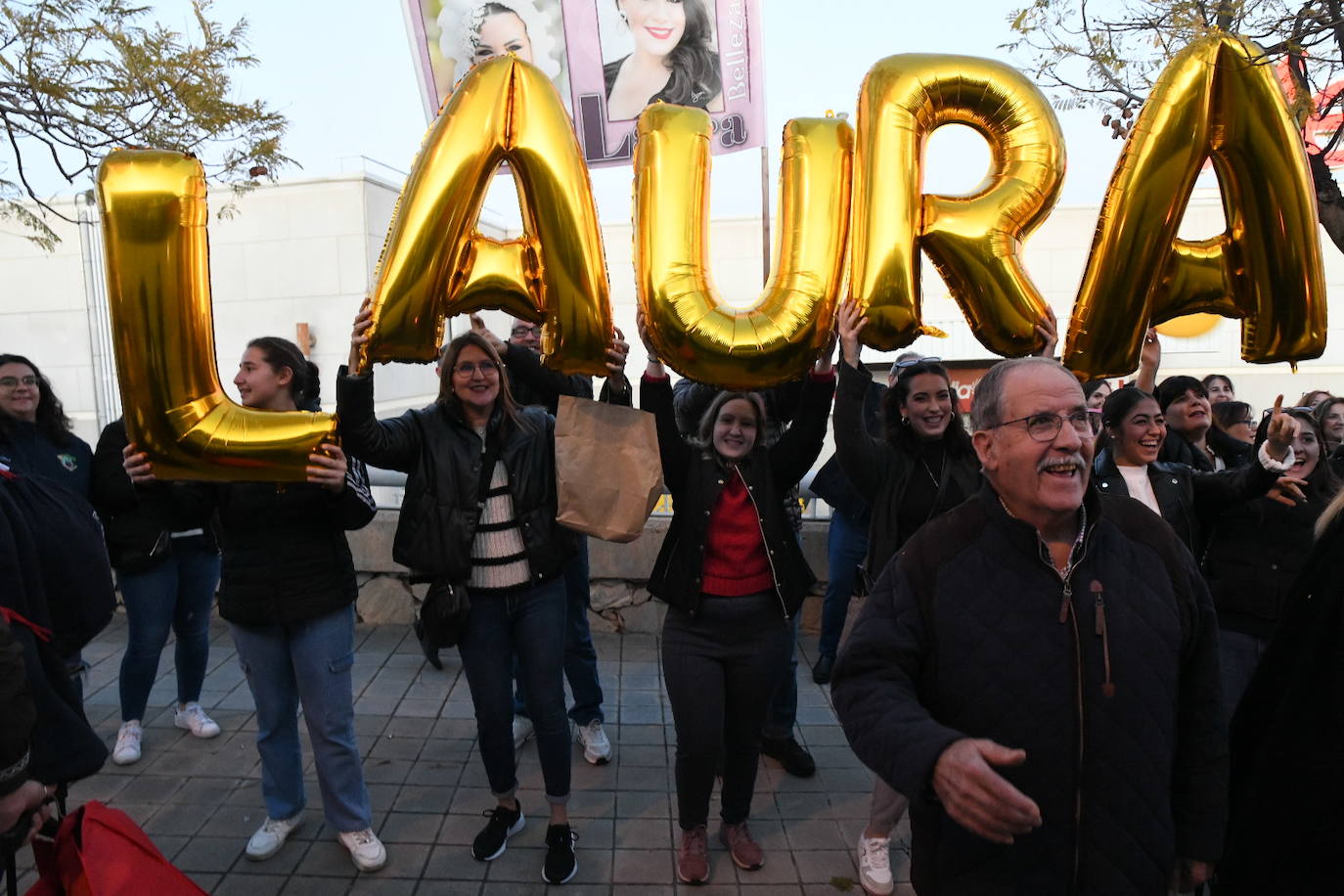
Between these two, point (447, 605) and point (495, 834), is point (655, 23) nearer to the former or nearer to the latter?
point (447, 605)

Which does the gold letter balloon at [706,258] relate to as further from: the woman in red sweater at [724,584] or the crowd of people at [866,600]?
the woman in red sweater at [724,584]

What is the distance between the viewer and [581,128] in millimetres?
5988

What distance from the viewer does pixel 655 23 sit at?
568cm

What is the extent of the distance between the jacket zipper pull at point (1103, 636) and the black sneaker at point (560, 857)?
6.58ft

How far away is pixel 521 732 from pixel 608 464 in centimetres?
196

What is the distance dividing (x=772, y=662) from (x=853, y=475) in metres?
0.71

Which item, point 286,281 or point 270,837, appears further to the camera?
point 286,281

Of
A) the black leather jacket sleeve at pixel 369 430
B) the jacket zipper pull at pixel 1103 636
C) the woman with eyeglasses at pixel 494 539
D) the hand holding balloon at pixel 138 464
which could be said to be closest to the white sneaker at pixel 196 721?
the woman with eyeglasses at pixel 494 539

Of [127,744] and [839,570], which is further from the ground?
[839,570]

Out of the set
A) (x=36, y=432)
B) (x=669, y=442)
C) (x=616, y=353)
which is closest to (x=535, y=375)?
(x=669, y=442)

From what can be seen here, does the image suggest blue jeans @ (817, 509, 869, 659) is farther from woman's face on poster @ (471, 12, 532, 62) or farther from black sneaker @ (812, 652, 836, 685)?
woman's face on poster @ (471, 12, 532, 62)

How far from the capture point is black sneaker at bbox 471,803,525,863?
283 centimetres

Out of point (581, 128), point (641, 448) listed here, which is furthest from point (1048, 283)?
point (641, 448)

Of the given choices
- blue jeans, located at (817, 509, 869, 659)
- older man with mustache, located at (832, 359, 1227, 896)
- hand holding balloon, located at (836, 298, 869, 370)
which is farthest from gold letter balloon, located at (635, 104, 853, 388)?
blue jeans, located at (817, 509, 869, 659)
